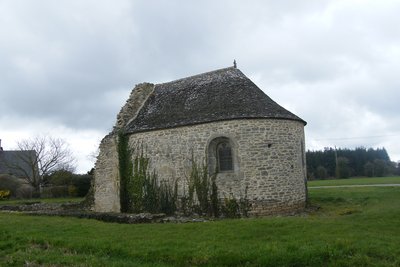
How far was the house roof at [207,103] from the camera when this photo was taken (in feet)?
59.5

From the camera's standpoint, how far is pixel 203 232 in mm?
11141

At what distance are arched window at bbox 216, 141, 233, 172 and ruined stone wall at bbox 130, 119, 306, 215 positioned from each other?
13.1 inches

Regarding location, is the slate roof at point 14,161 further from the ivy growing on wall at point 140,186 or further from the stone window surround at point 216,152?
the stone window surround at point 216,152

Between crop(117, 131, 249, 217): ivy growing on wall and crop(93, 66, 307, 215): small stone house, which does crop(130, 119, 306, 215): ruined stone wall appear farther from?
crop(117, 131, 249, 217): ivy growing on wall

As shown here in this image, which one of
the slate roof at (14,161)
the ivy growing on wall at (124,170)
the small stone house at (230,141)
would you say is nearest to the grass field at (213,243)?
the small stone house at (230,141)

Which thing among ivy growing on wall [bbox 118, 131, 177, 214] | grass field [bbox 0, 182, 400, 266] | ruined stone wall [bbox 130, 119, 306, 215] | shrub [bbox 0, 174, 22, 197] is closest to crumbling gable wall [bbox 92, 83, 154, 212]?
ivy growing on wall [bbox 118, 131, 177, 214]

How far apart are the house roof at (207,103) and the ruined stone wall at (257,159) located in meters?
0.43

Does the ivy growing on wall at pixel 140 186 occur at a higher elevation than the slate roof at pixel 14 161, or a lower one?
lower

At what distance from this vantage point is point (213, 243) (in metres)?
9.61

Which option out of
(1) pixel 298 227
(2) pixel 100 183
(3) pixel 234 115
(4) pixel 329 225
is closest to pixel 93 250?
(1) pixel 298 227

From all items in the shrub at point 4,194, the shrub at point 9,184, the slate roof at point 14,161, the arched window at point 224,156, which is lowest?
the shrub at point 4,194

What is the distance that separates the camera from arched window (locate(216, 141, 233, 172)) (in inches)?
714

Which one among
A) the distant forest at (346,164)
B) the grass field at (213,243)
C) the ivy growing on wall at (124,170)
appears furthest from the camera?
the distant forest at (346,164)

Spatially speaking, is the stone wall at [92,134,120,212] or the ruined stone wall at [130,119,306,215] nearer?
the ruined stone wall at [130,119,306,215]
